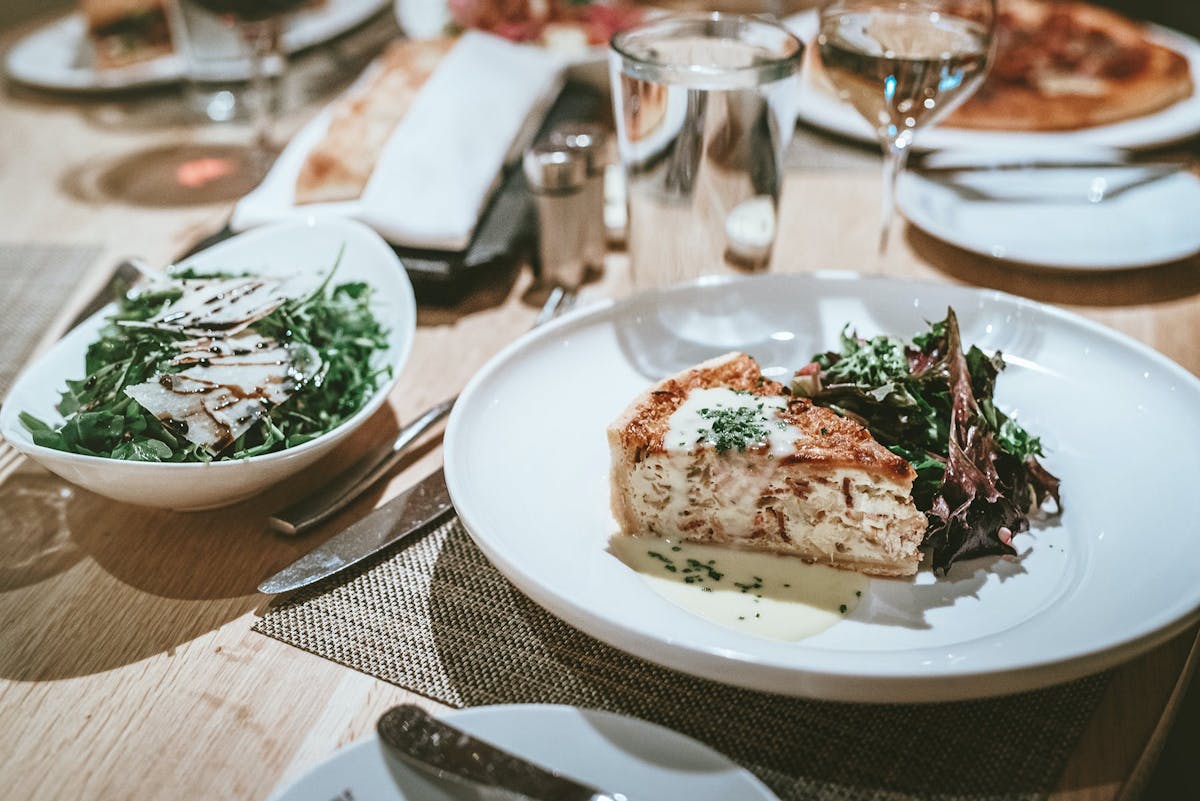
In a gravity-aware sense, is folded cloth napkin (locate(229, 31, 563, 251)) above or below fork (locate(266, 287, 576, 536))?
above

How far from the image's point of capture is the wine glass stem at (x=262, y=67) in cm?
270

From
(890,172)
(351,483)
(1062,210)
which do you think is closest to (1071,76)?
(1062,210)

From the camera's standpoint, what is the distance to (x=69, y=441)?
4.32ft

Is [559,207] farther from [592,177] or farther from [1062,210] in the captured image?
[1062,210]

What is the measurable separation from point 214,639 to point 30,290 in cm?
139

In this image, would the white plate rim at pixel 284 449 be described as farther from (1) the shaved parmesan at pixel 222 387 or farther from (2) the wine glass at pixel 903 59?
(2) the wine glass at pixel 903 59

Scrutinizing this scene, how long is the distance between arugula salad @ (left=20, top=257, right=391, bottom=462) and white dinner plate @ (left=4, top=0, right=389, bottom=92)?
6.73ft

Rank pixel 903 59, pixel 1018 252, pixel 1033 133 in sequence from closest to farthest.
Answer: pixel 903 59, pixel 1018 252, pixel 1033 133

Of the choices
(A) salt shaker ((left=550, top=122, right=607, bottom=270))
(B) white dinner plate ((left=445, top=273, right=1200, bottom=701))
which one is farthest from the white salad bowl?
(A) salt shaker ((left=550, top=122, right=607, bottom=270))

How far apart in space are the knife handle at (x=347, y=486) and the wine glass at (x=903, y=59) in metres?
1.09

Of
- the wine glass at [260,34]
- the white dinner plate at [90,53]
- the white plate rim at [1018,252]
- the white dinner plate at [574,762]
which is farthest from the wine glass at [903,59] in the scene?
the white dinner plate at [90,53]

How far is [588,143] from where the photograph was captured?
6.66 ft

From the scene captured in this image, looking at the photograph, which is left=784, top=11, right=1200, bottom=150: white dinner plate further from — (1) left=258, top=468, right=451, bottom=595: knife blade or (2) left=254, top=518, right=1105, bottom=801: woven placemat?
(2) left=254, top=518, right=1105, bottom=801: woven placemat

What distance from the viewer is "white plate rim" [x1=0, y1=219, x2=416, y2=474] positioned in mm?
1240
